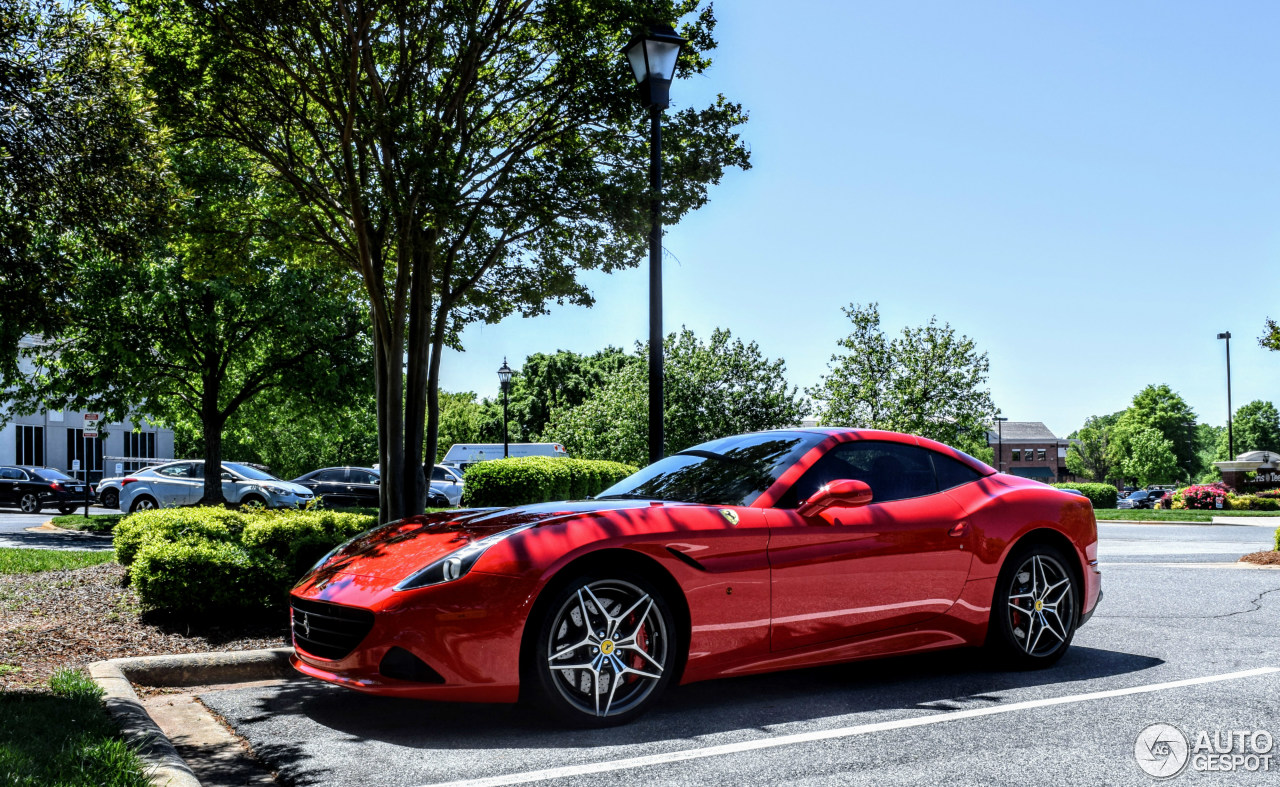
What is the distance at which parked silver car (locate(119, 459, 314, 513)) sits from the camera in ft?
77.0

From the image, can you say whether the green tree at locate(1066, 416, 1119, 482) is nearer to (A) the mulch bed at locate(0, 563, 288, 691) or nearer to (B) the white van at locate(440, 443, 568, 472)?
(B) the white van at locate(440, 443, 568, 472)

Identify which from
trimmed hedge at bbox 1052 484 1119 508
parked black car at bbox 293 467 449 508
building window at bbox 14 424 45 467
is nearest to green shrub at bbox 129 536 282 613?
parked black car at bbox 293 467 449 508

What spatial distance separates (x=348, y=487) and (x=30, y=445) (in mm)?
27430

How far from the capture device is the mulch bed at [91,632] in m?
6.05

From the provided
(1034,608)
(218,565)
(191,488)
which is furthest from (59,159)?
(191,488)

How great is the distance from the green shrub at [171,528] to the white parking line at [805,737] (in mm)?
5731

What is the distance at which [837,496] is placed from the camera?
16.1 feet

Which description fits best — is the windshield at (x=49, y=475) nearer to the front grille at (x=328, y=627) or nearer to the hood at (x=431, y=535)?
the hood at (x=431, y=535)

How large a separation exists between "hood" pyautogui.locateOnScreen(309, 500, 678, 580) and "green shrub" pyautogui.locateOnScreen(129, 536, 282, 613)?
221 centimetres

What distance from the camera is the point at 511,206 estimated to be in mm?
10062

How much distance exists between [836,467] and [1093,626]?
339 cm

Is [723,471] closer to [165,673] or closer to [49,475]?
[165,673]

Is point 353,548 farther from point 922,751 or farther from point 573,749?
point 922,751

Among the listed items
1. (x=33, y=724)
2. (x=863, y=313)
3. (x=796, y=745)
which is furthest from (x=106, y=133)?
(x=863, y=313)
